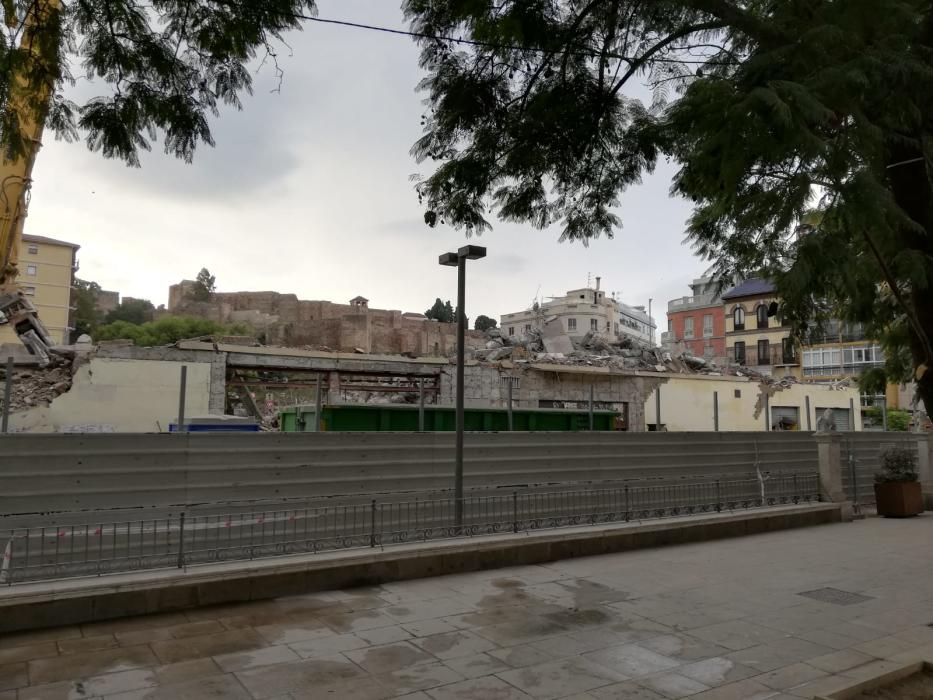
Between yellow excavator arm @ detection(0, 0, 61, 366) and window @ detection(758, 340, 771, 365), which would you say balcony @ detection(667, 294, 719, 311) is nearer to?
window @ detection(758, 340, 771, 365)

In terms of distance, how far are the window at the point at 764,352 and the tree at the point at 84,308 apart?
73.7 meters

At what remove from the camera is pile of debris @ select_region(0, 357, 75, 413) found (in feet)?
63.0

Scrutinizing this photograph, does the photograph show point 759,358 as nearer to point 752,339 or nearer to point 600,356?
point 752,339

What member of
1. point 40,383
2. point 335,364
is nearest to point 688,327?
point 335,364

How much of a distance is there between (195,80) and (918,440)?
19564 mm

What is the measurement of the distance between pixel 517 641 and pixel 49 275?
296ft

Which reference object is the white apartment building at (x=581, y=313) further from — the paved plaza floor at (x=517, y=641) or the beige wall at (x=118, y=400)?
the paved plaza floor at (x=517, y=641)

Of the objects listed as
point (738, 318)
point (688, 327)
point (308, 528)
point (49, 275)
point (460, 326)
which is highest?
point (49, 275)

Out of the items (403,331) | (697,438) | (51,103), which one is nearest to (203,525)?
(51,103)

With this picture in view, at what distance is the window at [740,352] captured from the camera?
61656 millimetres

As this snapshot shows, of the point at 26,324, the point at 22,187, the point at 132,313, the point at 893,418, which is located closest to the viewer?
the point at 22,187

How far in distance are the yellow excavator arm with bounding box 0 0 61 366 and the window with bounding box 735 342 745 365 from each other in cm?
5508

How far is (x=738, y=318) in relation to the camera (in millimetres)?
63000

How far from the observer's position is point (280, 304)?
292ft
